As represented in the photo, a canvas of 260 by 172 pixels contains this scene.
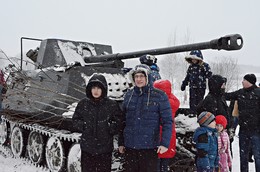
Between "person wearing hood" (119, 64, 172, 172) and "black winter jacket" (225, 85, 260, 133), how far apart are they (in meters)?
2.31

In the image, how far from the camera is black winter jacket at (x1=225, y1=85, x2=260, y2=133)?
5.33m

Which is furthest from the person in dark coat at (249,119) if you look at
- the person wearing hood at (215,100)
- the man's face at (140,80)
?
the man's face at (140,80)

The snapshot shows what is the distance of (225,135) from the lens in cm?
467

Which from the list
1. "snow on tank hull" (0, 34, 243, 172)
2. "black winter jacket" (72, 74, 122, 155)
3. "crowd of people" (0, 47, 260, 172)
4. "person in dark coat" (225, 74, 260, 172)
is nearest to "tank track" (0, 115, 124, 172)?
"snow on tank hull" (0, 34, 243, 172)

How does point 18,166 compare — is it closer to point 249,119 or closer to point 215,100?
point 215,100

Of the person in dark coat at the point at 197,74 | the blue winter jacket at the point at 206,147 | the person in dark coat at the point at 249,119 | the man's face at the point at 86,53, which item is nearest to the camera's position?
the blue winter jacket at the point at 206,147

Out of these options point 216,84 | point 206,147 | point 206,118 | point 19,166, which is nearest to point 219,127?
point 206,118

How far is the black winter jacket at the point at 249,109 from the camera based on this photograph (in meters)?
5.33

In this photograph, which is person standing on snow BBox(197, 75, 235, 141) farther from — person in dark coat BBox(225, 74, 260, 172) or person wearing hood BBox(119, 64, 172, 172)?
person wearing hood BBox(119, 64, 172, 172)

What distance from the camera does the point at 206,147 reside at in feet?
13.6

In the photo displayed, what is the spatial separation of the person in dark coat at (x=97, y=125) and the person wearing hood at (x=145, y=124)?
19cm

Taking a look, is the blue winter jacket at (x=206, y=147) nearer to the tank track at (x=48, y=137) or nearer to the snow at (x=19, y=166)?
the tank track at (x=48, y=137)

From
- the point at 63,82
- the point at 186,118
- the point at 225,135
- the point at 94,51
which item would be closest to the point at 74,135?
the point at 63,82

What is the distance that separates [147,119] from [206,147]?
106cm
